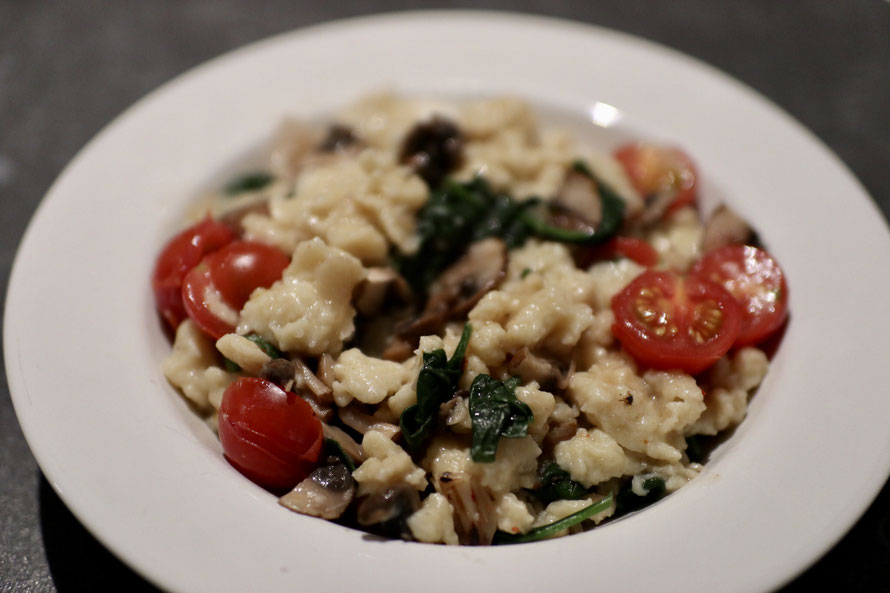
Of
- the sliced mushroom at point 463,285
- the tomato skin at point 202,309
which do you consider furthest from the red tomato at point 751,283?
the tomato skin at point 202,309

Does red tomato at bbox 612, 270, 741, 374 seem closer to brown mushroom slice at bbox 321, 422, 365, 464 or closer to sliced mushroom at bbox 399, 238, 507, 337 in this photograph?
sliced mushroom at bbox 399, 238, 507, 337

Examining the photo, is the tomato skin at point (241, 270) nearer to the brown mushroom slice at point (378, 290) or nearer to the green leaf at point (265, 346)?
the green leaf at point (265, 346)

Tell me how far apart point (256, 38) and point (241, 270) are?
3.24 meters

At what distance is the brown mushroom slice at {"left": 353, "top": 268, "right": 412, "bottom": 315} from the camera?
342 cm

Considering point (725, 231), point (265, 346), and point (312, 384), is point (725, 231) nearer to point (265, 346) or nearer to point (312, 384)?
point (312, 384)

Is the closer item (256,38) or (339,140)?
→ (339,140)

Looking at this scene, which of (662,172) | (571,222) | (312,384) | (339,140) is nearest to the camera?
(312,384)

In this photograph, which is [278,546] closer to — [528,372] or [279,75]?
[528,372]

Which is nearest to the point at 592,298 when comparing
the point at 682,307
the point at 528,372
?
the point at 682,307

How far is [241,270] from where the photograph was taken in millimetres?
3254

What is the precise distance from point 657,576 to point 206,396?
6.25ft

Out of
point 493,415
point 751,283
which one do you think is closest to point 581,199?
point 751,283

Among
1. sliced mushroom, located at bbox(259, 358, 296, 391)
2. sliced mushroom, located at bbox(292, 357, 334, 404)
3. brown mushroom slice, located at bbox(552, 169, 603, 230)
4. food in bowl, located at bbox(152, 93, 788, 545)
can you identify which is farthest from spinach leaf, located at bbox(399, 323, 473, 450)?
brown mushroom slice, located at bbox(552, 169, 603, 230)

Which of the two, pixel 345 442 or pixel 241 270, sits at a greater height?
pixel 241 270
